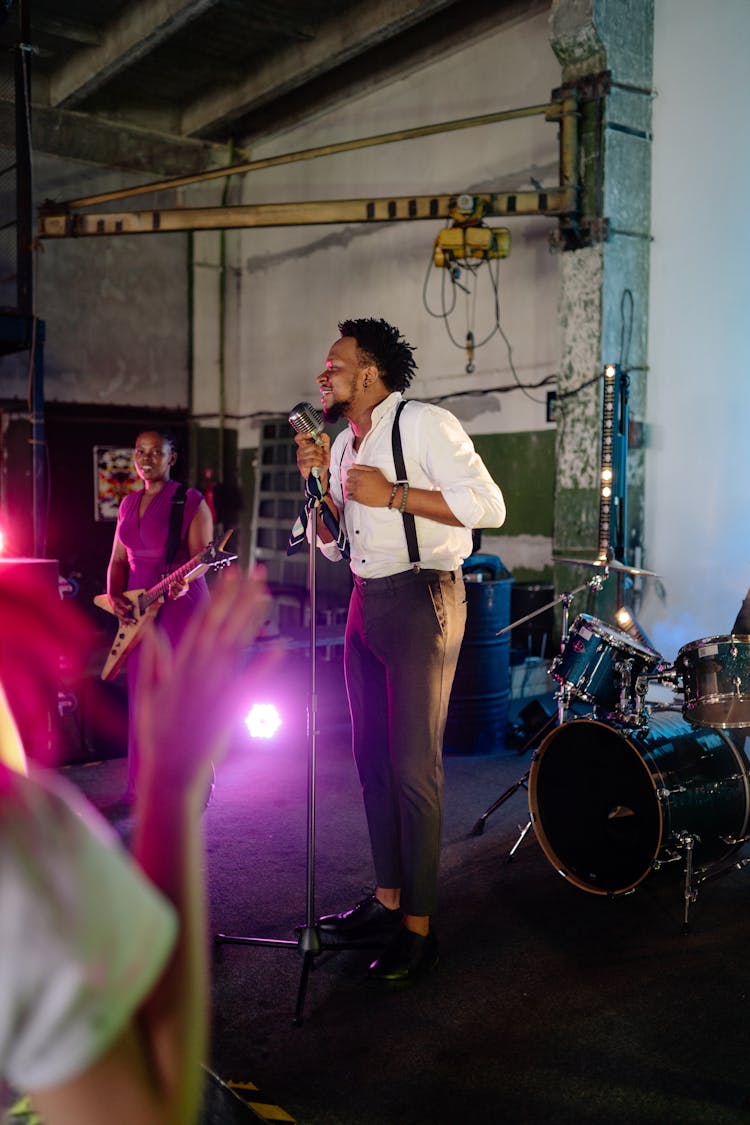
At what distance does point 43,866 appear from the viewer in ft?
2.16

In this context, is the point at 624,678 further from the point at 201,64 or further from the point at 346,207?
the point at 201,64

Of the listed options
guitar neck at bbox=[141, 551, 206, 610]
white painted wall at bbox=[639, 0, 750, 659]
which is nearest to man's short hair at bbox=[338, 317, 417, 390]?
guitar neck at bbox=[141, 551, 206, 610]

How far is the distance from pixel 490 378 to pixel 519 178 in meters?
1.85

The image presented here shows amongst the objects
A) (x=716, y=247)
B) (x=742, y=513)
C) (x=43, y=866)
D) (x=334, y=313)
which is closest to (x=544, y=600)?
(x=742, y=513)

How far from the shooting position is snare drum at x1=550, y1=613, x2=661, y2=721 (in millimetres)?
4207

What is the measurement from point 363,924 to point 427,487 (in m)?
1.69

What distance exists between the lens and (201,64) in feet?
37.3

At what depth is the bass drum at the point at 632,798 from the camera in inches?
154

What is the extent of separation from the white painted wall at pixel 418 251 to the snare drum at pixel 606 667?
16.2ft

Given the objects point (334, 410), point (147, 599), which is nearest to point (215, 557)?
point (147, 599)

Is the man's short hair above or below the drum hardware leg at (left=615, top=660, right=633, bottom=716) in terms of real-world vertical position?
above

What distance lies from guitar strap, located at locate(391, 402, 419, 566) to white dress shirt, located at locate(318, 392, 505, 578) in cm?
1

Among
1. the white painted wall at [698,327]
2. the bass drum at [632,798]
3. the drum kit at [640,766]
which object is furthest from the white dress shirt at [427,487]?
the white painted wall at [698,327]

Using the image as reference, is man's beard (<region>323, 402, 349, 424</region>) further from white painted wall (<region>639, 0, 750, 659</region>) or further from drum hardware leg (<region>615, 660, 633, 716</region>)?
white painted wall (<region>639, 0, 750, 659</region>)
